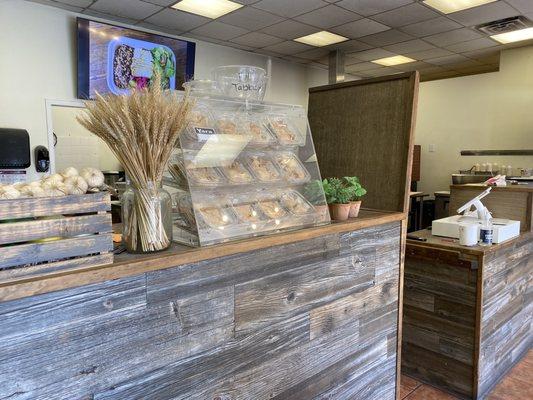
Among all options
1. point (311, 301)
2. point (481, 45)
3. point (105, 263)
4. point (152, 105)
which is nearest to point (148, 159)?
point (152, 105)

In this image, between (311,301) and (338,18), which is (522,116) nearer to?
(338,18)

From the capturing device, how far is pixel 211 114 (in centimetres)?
140

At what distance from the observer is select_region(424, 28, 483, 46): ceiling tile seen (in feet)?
17.0

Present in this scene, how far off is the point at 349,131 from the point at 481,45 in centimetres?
505

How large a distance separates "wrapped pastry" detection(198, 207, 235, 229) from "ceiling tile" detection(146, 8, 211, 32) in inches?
150

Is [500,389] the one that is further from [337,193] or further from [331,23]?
[331,23]

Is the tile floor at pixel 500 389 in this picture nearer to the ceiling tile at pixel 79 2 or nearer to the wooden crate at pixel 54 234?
the wooden crate at pixel 54 234

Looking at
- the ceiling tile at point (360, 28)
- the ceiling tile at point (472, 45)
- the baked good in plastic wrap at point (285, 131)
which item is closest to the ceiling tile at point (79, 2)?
the ceiling tile at point (360, 28)

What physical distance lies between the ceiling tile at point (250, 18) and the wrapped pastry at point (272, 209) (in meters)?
3.53

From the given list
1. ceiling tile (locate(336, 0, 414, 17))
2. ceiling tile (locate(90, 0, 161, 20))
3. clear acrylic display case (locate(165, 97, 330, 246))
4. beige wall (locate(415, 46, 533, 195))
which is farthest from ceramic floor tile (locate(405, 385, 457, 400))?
beige wall (locate(415, 46, 533, 195))

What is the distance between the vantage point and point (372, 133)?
185cm

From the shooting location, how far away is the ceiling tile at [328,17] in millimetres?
4379

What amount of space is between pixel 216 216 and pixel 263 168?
1.06 feet

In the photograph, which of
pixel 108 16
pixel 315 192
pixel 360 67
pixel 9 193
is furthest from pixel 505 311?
pixel 360 67
